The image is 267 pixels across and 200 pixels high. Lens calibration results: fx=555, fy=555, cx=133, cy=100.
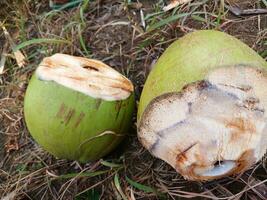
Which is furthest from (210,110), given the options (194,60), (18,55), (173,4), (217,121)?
(18,55)

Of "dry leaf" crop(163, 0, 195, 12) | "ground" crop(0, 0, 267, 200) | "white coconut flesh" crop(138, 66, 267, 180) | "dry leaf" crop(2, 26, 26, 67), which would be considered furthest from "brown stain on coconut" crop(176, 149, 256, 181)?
"dry leaf" crop(2, 26, 26, 67)

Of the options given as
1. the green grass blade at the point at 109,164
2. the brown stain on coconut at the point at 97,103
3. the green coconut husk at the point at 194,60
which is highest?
the green coconut husk at the point at 194,60

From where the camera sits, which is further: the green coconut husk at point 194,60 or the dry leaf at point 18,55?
the dry leaf at point 18,55

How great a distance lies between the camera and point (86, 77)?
1794mm

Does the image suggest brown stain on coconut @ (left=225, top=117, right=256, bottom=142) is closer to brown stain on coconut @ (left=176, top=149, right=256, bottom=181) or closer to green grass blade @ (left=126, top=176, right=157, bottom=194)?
brown stain on coconut @ (left=176, top=149, right=256, bottom=181)

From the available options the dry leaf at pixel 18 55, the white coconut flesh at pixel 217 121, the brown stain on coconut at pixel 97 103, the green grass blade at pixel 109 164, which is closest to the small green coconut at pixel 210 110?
Answer: the white coconut flesh at pixel 217 121

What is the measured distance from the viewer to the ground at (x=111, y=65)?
1834 mm

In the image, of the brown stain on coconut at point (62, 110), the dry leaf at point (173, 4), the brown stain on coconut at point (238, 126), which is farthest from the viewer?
the dry leaf at point (173, 4)

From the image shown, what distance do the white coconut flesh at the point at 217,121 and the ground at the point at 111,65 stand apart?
7.6 inches

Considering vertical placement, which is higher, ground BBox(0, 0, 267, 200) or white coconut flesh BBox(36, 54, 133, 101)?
white coconut flesh BBox(36, 54, 133, 101)

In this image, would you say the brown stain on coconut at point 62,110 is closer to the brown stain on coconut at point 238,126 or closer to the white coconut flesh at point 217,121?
the white coconut flesh at point 217,121

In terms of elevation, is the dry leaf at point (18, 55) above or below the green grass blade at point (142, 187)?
above

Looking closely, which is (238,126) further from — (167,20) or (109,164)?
(167,20)

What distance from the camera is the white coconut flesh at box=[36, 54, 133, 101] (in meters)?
1.76
